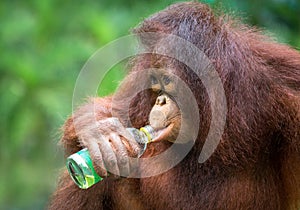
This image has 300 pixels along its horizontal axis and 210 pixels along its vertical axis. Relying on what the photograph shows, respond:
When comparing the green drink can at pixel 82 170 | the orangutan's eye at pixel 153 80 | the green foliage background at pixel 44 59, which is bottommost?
the green drink can at pixel 82 170

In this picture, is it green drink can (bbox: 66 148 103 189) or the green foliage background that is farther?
the green foliage background

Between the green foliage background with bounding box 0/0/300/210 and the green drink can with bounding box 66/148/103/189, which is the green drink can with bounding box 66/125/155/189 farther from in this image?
the green foliage background with bounding box 0/0/300/210

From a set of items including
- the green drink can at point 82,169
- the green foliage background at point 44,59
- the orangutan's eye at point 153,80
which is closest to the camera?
the green drink can at point 82,169

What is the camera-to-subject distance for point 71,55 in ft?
13.3

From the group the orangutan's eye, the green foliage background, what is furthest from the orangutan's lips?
the green foliage background

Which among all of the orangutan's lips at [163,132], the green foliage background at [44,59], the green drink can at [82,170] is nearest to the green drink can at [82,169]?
the green drink can at [82,170]

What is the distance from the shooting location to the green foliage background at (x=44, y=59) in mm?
4059

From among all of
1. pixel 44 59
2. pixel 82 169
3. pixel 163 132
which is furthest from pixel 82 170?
pixel 44 59

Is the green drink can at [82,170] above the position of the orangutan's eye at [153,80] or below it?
below

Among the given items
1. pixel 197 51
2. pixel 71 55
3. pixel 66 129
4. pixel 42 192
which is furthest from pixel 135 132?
pixel 42 192

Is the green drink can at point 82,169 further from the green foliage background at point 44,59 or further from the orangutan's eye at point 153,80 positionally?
the green foliage background at point 44,59

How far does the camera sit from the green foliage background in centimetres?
406

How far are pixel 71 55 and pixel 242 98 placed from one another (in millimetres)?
2070

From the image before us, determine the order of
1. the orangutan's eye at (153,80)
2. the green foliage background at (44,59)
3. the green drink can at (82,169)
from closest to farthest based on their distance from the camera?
the green drink can at (82,169), the orangutan's eye at (153,80), the green foliage background at (44,59)
